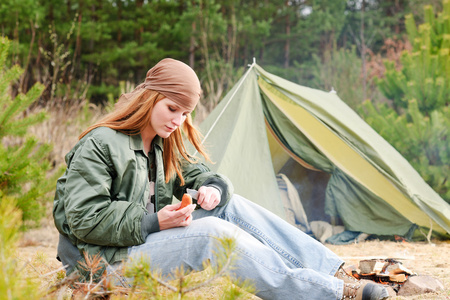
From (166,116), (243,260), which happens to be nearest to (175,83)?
(166,116)

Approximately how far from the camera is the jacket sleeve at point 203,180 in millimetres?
1748

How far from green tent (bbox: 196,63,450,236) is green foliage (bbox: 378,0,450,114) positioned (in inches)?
45.0

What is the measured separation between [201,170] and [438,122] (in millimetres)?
2865

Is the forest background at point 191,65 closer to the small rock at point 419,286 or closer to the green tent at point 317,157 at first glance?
the small rock at point 419,286

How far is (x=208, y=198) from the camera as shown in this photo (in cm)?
168

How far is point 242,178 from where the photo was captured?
2.94m

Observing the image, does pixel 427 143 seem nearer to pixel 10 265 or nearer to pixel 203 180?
pixel 203 180

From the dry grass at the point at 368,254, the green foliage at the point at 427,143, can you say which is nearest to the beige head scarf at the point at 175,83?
the dry grass at the point at 368,254

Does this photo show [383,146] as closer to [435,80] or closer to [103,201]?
[435,80]

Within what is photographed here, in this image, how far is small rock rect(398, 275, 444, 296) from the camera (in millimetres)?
1934

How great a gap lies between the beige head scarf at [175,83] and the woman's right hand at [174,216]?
39cm

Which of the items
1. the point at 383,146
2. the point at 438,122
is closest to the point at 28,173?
the point at 383,146

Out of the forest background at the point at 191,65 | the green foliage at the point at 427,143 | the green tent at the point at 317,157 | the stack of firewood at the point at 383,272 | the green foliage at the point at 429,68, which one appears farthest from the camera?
the green foliage at the point at 429,68

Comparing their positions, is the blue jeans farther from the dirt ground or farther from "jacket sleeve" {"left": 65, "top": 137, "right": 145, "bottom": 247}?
the dirt ground
